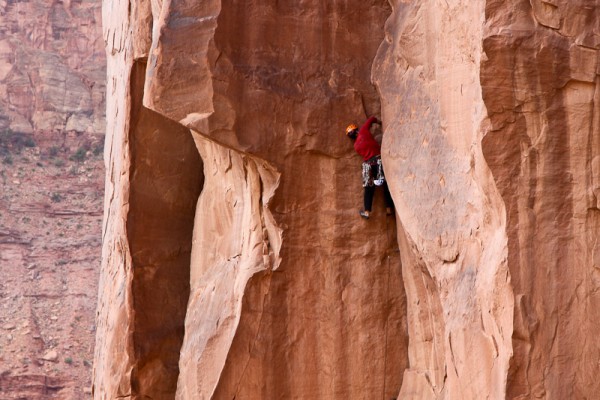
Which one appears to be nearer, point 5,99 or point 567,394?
point 567,394

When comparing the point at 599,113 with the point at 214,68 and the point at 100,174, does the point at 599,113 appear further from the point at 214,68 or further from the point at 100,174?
the point at 100,174

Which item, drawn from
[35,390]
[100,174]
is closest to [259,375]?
[35,390]

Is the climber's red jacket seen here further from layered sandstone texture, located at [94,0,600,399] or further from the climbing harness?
layered sandstone texture, located at [94,0,600,399]

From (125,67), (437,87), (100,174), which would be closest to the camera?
(437,87)

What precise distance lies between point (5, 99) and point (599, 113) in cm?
3473

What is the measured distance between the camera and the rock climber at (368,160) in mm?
12305

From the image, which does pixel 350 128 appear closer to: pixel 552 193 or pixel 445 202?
pixel 445 202

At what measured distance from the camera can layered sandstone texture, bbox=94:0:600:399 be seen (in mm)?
9289

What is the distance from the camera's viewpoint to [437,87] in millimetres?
10898

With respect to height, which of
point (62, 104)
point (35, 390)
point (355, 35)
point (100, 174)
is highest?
point (62, 104)

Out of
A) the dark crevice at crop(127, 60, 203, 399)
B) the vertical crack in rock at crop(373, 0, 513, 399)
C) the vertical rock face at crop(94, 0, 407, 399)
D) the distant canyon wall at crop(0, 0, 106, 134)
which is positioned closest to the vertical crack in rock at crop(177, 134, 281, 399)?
the vertical rock face at crop(94, 0, 407, 399)

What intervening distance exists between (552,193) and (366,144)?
333 centimetres

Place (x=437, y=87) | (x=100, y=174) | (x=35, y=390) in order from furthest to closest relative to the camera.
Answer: (x=100, y=174), (x=35, y=390), (x=437, y=87)

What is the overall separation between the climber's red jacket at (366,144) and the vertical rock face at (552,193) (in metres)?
3.09
